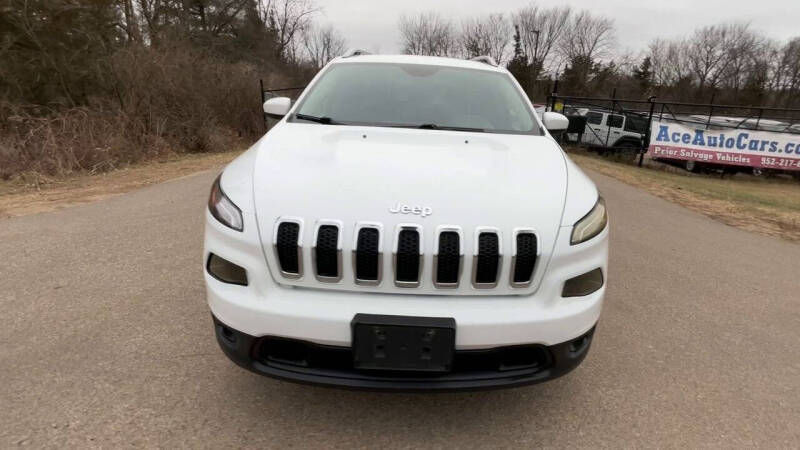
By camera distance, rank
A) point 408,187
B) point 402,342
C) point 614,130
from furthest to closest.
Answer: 1. point 614,130
2. point 408,187
3. point 402,342

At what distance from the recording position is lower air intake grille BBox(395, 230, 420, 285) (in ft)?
5.90

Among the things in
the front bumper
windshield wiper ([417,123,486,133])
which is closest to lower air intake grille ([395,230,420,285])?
the front bumper

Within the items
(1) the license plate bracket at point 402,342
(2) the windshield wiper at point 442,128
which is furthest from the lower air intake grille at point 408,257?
(2) the windshield wiper at point 442,128

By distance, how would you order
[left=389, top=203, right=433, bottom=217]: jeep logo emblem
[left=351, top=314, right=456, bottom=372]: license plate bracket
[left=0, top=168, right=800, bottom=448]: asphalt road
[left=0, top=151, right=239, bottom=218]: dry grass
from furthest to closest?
[left=0, top=151, right=239, bottom=218]: dry grass, [left=0, top=168, right=800, bottom=448]: asphalt road, [left=389, top=203, right=433, bottom=217]: jeep logo emblem, [left=351, top=314, right=456, bottom=372]: license plate bracket

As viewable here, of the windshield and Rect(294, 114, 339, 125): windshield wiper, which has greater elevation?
the windshield

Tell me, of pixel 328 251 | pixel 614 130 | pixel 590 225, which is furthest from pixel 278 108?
pixel 614 130

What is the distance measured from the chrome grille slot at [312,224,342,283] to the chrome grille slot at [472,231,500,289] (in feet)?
1.72

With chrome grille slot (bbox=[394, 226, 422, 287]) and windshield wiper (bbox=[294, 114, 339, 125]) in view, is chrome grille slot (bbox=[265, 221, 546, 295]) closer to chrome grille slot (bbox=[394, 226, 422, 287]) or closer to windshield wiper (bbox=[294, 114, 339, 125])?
chrome grille slot (bbox=[394, 226, 422, 287])

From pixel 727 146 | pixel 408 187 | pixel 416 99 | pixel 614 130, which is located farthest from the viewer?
pixel 614 130

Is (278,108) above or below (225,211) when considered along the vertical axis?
above

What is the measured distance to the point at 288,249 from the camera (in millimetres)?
1828

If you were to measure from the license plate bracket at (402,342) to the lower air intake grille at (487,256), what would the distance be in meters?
0.22

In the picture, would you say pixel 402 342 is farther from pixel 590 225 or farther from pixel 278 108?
pixel 278 108

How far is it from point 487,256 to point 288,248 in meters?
0.76
